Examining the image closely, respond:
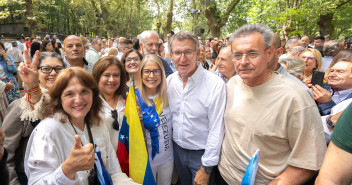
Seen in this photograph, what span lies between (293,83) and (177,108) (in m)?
1.29

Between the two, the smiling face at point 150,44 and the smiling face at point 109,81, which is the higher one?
the smiling face at point 150,44

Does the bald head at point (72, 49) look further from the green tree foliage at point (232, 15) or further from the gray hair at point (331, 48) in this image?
the green tree foliage at point (232, 15)

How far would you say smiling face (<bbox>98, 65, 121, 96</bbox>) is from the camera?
2.68 metres

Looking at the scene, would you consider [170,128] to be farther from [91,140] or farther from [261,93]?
[261,93]

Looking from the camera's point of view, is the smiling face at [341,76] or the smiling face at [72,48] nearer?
the smiling face at [341,76]

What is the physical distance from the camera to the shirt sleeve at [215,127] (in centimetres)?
208

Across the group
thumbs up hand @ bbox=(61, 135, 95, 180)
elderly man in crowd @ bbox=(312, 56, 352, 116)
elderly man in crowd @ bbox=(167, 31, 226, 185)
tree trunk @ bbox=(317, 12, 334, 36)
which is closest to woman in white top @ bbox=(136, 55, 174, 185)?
elderly man in crowd @ bbox=(167, 31, 226, 185)

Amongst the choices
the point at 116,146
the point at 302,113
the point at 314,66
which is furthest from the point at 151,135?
the point at 314,66

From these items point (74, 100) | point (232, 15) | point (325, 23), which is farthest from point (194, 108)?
point (232, 15)

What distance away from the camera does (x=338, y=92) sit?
264cm

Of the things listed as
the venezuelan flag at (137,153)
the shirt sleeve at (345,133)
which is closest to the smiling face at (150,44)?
the venezuelan flag at (137,153)

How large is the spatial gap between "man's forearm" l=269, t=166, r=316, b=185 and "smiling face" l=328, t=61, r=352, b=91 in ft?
5.18

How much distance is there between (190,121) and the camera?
2.35 m

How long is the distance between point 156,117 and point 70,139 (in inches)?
39.6
